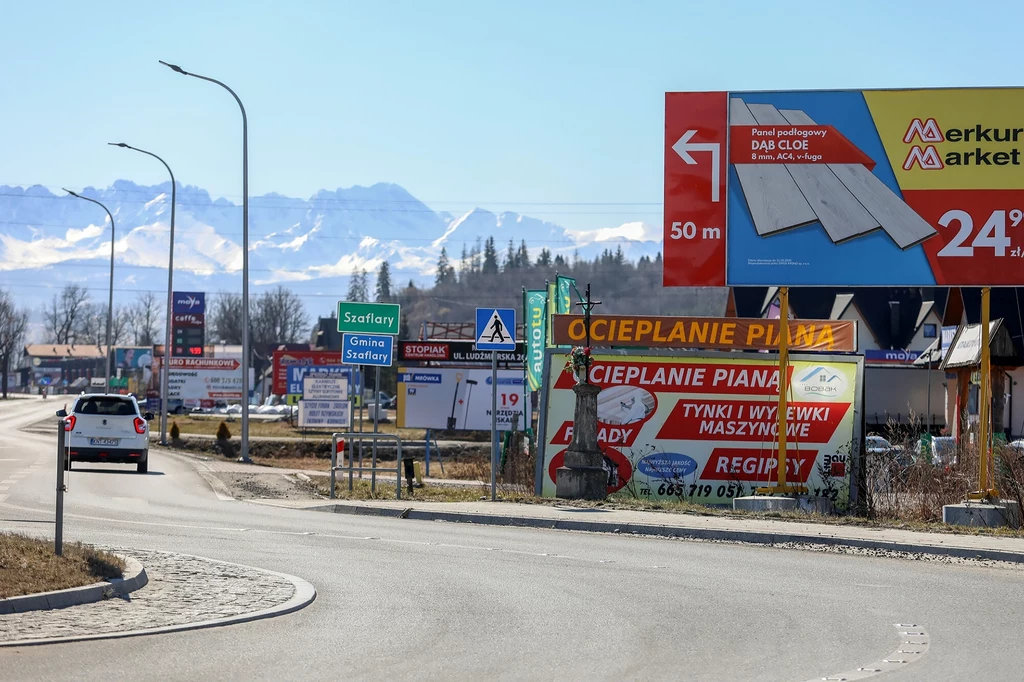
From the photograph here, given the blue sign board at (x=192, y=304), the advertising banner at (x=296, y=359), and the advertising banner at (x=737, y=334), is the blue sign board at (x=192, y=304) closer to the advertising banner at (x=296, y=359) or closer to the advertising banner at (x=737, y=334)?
the advertising banner at (x=296, y=359)

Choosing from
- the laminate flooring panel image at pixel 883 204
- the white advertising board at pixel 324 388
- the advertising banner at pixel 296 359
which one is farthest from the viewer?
the advertising banner at pixel 296 359

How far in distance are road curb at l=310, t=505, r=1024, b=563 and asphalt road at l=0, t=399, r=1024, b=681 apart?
2.35 feet

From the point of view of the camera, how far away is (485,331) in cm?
2191

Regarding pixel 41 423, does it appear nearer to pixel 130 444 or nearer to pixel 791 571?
pixel 130 444

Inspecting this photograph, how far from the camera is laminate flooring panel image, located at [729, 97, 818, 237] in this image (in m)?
20.7

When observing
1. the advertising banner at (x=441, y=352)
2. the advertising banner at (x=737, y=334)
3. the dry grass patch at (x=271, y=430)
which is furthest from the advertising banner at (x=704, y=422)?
the dry grass patch at (x=271, y=430)

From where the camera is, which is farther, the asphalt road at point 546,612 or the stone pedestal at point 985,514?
the stone pedestal at point 985,514

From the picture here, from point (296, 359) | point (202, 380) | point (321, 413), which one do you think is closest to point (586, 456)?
point (321, 413)

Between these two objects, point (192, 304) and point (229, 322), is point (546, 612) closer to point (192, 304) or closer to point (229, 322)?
point (192, 304)

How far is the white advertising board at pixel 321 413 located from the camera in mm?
52281

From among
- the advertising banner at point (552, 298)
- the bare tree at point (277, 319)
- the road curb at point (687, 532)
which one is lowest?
the road curb at point (687, 532)

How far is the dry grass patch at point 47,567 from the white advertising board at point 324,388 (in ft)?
133

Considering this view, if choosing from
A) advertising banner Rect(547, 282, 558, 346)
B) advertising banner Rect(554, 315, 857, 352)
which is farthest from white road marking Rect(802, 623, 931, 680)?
advertising banner Rect(547, 282, 558, 346)

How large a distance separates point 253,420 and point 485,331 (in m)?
65.1
